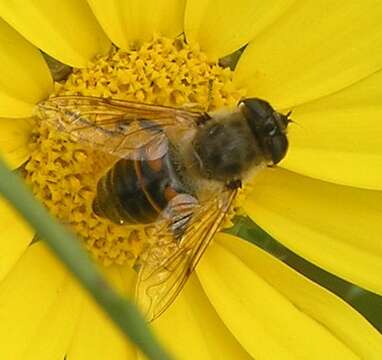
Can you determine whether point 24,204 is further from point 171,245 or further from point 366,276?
point 366,276

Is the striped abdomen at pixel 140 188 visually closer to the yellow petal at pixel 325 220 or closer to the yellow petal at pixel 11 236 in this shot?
the yellow petal at pixel 11 236

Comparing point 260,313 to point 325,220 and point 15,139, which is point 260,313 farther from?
point 15,139

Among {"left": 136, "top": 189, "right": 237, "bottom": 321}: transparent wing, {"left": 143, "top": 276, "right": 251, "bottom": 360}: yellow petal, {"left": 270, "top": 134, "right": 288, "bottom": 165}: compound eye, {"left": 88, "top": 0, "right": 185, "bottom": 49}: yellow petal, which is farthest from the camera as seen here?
{"left": 143, "top": 276, "right": 251, "bottom": 360}: yellow petal

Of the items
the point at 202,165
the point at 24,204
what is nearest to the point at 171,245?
the point at 202,165

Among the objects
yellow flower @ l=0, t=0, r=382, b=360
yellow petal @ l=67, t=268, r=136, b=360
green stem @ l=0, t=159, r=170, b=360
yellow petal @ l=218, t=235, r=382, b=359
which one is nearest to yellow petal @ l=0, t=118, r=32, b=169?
yellow flower @ l=0, t=0, r=382, b=360

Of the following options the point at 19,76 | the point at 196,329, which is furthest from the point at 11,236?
the point at 196,329

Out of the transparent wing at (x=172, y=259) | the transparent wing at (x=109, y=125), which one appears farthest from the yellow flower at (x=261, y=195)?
the transparent wing at (x=172, y=259)

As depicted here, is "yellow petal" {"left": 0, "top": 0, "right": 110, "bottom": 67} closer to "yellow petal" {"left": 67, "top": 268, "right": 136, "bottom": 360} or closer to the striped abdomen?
the striped abdomen
